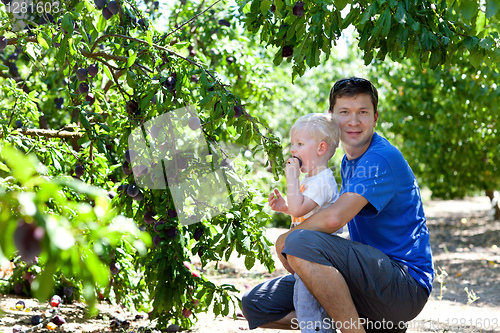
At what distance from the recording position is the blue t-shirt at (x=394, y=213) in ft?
6.71

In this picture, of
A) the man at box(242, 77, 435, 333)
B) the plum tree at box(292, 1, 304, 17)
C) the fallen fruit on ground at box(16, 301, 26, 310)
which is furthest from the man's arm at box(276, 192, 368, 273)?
the fallen fruit on ground at box(16, 301, 26, 310)

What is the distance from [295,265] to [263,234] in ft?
2.00

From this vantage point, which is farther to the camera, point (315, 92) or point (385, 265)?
point (315, 92)

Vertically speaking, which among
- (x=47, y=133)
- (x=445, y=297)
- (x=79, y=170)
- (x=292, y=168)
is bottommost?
(x=445, y=297)

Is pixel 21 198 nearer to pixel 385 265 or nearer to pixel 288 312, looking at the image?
pixel 385 265

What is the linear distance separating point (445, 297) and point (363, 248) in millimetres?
2667

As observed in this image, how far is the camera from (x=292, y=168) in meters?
2.18

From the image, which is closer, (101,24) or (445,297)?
(101,24)

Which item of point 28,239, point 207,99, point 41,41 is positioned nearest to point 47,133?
point 41,41

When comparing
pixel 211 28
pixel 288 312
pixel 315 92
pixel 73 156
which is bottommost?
pixel 288 312

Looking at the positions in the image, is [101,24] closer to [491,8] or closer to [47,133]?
[47,133]

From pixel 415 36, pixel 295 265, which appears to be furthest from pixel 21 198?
pixel 415 36

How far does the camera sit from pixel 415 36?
227cm

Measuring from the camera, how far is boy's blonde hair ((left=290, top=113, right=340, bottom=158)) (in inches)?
89.5
